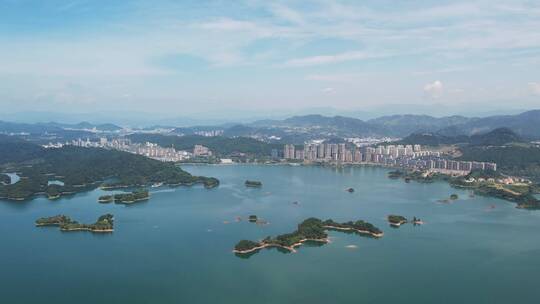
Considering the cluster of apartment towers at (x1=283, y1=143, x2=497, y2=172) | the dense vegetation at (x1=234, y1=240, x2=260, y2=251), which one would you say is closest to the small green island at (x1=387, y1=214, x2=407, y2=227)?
the dense vegetation at (x1=234, y1=240, x2=260, y2=251)

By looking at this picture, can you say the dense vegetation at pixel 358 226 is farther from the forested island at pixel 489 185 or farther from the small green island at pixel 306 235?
the forested island at pixel 489 185

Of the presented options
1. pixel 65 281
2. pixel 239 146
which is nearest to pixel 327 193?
pixel 65 281

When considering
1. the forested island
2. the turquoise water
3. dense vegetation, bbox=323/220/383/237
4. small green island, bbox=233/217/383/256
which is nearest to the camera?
the turquoise water

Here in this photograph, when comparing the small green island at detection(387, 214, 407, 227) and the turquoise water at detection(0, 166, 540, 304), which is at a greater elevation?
the small green island at detection(387, 214, 407, 227)

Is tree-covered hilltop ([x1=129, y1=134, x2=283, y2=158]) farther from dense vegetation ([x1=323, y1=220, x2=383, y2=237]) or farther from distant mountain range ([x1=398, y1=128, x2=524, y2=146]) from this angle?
dense vegetation ([x1=323, y1=220, x2=383, y2=237])

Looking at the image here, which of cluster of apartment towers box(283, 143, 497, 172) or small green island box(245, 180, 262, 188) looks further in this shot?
cluster of apartment towers box(283, 143, 497, 172)

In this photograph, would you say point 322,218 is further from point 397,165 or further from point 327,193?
point 397,165
